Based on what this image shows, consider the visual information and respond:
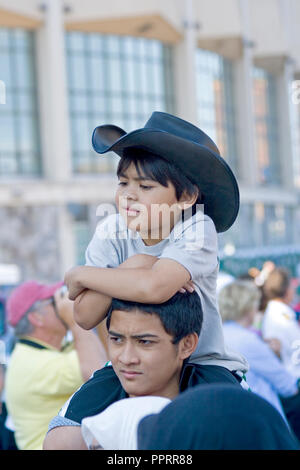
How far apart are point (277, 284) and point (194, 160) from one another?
4.72m

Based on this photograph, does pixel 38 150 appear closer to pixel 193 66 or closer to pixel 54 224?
pixel 54 224

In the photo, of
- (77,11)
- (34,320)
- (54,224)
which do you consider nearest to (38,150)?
(54,224)

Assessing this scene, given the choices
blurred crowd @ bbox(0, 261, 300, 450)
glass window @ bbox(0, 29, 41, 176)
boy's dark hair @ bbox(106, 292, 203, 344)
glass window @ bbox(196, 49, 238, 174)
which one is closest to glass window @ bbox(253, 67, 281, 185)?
glass window @ bbox(196, 49, 238, 174)

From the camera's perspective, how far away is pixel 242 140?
37.2 metres

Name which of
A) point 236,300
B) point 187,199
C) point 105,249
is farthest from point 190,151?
point 236,300

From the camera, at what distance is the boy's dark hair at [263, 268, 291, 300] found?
6738 mm

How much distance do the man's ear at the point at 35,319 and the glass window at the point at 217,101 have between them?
30967mm

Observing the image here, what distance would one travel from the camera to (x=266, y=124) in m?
42.1

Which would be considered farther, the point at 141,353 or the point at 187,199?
the point at 187,199

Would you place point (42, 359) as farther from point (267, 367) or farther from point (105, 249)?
point (267, 367)

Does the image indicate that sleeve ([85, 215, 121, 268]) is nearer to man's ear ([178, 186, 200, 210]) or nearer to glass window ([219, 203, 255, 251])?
man's ear ([178, 186, 200, 210])

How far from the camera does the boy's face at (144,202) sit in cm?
219

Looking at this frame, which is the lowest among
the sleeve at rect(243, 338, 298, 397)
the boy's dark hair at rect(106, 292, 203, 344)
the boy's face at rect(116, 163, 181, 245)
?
the sleeve at rect(243, 338, 298, 397)

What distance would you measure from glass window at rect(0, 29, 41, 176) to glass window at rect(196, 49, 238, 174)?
31.4 feet
